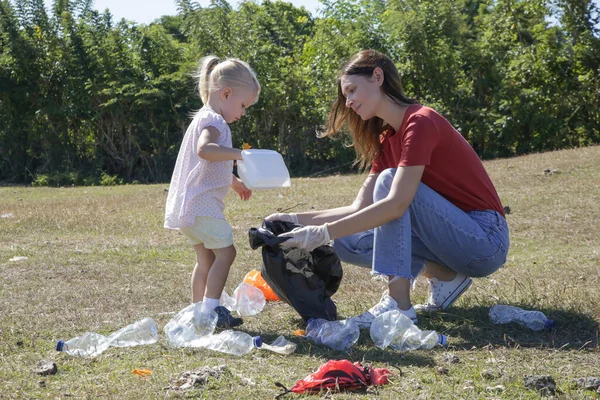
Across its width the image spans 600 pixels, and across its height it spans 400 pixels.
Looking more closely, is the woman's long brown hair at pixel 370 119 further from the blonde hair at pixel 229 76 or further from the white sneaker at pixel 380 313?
the white sneaker at pixel 380 313

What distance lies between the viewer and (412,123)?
403 cm

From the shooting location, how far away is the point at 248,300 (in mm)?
4652

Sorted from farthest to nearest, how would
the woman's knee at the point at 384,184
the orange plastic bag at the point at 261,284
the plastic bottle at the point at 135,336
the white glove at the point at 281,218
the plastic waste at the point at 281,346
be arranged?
the orange plastic bag at the point at 261,284 < the white glove at the point at 281,218 < the woman's knee at the point at 384,184 < the plastic bottle at the point at 135,336 < the plastic waste at the point at 281,346

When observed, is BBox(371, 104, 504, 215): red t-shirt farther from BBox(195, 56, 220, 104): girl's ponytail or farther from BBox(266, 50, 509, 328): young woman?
BBox(195, 56, 220, 104): girl's ponytail

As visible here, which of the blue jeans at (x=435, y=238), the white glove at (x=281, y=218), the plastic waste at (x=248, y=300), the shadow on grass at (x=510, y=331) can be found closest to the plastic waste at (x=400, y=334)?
the shadow on grass at (x=510, y=331)

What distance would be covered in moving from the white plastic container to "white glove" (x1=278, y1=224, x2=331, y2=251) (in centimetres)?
37

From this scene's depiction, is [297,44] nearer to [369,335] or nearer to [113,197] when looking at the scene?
[113,197]

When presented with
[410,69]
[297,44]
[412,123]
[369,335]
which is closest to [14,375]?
[369,335]

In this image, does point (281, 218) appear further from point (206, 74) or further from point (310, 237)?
point (206, 74)

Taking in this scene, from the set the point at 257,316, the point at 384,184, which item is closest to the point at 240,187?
the point at 257,316

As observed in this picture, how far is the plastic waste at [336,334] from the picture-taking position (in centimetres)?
379

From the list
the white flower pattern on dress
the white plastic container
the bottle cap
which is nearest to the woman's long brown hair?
the white plastic container

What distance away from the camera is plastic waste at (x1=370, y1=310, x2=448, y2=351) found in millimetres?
3711

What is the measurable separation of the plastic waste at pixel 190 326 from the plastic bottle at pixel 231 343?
0.07 m
